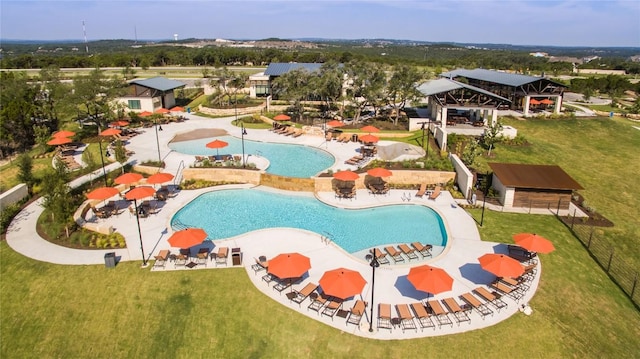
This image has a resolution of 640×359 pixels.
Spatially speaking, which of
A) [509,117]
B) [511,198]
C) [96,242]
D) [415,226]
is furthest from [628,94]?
[96,242]

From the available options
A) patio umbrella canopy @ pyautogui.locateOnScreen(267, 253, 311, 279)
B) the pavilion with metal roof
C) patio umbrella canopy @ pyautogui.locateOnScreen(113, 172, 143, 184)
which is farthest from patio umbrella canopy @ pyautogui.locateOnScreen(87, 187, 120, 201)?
the pavilion with metal roof

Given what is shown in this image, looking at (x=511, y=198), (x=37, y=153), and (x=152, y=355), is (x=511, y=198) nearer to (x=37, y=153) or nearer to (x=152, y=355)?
(x=152, y=355)

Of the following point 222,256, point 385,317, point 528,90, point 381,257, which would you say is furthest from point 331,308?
point 528,90

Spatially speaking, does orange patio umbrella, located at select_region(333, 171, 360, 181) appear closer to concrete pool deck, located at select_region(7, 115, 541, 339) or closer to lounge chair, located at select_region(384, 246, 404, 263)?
concrete pool deck, located at select_region(7, 115, 541, 339)

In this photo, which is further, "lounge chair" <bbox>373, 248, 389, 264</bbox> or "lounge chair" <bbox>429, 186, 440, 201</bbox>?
"lounge chair" <bbox>429, 186, 440, 201</bbox>

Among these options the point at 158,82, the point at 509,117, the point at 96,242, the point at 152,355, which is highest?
the point at 158,82

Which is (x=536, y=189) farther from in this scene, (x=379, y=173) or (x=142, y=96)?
(x=142, y=96)
